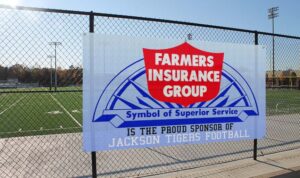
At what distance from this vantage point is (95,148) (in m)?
5.52

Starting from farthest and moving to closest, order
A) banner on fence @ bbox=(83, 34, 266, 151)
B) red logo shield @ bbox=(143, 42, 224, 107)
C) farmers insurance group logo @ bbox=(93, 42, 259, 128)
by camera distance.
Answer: red logo shield @ bbox=(143, 42, 224, 107) → farmers insurance group logo @ bbox=(93, 42, 259, 128) → banner on fence @ bbox=(83, 34, 266, 151)

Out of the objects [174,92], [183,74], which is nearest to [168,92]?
[174,92]

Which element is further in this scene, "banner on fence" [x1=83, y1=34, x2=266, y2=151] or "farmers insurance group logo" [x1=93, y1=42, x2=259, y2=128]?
"farmers insurance group logo" [x1=93, y1=42, x2=259, y2=128]

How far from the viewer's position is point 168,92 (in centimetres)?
605

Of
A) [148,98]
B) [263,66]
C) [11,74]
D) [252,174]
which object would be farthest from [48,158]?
[263,66]

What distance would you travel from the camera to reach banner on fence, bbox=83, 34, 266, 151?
5.50 m

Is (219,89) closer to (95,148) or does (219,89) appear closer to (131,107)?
(131,107)

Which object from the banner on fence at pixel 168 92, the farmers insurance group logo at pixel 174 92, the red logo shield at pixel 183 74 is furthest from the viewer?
the red logo shield at pixel 183 74

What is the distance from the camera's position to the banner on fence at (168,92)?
18.1 feet

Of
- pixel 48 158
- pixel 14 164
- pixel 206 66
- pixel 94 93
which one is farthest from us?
pixel 48 158

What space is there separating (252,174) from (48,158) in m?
4.01

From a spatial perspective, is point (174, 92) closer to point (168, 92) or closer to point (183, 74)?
point (168, 92)

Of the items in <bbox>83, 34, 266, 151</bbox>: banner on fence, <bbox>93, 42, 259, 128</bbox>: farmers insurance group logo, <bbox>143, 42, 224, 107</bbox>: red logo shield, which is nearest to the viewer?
<bbox>83, 34, 266, 151</bbox>: banner on fence

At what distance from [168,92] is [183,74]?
0.39 metres
